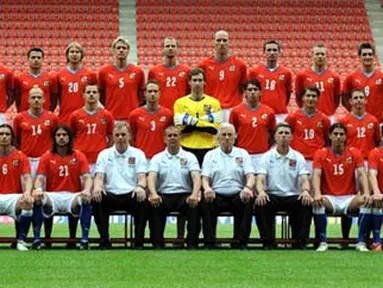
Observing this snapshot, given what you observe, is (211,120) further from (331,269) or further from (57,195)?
(331,269)

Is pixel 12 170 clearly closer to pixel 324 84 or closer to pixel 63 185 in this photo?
pixel 63 185

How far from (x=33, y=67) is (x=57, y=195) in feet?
5.72

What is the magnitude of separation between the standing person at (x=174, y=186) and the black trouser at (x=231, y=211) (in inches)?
4.6

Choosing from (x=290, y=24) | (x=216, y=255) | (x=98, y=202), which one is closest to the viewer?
(x=216, y=255)

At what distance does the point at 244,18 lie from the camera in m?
26.0

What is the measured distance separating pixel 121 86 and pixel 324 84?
2326mm

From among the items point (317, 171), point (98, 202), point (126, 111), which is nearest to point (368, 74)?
point (317, 171)

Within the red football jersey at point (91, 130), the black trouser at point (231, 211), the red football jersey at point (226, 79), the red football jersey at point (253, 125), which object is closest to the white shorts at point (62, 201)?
the red football jersey at point (91, 130)

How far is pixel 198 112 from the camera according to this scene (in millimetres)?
10883

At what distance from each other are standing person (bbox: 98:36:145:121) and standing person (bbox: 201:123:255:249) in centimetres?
131

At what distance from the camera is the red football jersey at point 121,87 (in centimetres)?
1145

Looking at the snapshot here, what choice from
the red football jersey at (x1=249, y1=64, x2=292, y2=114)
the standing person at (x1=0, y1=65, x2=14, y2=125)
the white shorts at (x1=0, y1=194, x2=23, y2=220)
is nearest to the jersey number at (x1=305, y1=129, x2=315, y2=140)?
the red football jersey at (x1=249, y1=64, x2=292, y2=114)

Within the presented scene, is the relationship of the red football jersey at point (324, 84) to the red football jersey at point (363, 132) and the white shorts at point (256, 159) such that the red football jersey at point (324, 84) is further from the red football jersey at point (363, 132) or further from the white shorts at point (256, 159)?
the white shorts at point (256, 159)

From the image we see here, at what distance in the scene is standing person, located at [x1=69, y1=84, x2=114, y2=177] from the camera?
434 inches
